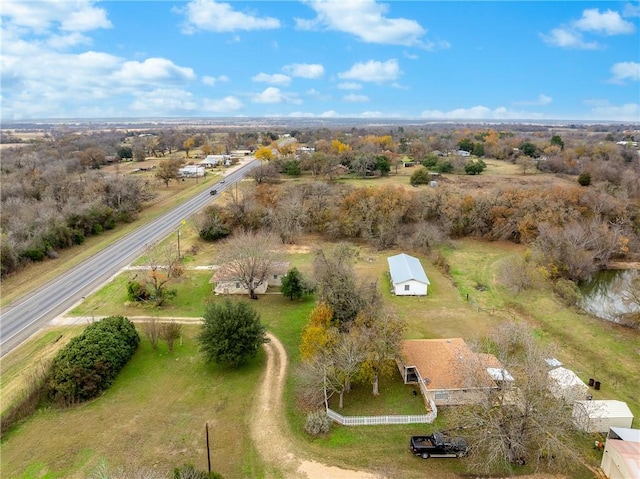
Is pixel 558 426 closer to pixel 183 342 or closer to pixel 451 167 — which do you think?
pixel 183 342

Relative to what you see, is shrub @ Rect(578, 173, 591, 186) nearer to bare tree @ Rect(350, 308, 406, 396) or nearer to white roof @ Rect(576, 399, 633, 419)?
white roof @ Rect(576, 399, 633, 419)

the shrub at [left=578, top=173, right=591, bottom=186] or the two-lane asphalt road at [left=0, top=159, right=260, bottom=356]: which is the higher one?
the shrub at [left=578, top=173, right=591, bottom=186]

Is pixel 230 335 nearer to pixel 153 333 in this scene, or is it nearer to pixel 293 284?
pixel 153 333

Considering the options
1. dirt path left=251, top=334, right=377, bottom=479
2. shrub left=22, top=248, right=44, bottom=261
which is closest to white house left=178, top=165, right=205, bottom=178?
shrub left=22, top=248, right=44, bottom=261

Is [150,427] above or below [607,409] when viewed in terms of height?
below

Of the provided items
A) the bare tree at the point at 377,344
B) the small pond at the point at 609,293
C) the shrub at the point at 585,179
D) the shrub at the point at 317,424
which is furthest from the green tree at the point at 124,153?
the small pond at the point at 609,293

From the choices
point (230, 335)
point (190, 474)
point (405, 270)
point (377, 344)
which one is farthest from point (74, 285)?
point (405, 270)

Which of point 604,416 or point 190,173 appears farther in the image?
point 190,173
